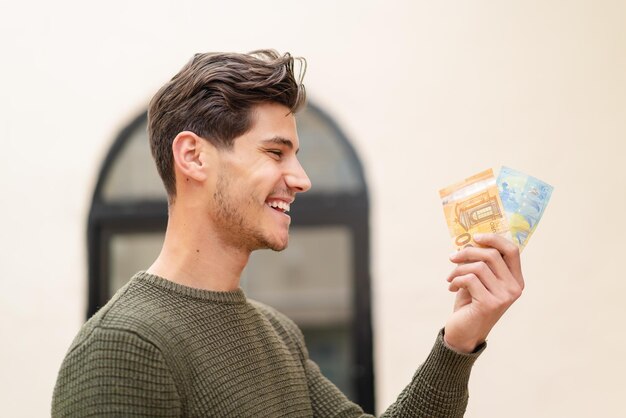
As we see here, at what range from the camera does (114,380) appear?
1343mm

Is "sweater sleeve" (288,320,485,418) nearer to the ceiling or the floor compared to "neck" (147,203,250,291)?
nearer to the floor

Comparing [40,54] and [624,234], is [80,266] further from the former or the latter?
[624,234]

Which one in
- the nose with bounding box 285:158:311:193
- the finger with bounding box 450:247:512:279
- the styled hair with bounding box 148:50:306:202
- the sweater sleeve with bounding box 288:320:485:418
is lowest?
the sweater sleeve with bounding box 288:320:485:418

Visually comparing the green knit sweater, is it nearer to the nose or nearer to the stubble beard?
the stubble beard

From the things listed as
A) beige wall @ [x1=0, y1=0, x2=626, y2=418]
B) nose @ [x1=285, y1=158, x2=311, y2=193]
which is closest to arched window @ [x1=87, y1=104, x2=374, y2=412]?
beige wall @ [x1=0, y1=0, x2=626, y2=418]

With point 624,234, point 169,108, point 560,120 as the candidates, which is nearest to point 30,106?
point 169,108

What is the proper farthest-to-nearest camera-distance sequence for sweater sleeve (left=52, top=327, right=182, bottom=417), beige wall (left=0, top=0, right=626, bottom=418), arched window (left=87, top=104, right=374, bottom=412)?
1. arched window (left=87, top=104, right=374, bottom=412)
2. beige wall (left=0, top=0, right=626, bottom=418)
3. sweater sleeve (left=52, top=327, right=182, bottom=417)

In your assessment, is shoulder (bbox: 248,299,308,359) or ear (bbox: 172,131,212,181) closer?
ear (bbox: 172,131,212,181)

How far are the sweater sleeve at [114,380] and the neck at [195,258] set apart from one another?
9.4 inches

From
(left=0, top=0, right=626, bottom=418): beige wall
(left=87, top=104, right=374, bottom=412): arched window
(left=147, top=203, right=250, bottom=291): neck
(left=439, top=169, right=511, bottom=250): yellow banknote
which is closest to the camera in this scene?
(left=147, top=203, right=250, bottom=291): neck

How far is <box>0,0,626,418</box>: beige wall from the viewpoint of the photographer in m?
3.04

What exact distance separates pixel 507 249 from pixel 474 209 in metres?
0.22

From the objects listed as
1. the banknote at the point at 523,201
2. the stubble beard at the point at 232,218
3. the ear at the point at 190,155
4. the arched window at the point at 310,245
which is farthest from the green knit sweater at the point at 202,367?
the arched window at the point at 310,245

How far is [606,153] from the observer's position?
3.05 meters
